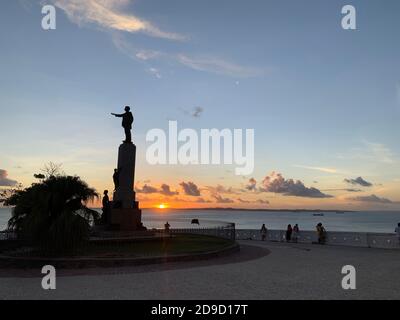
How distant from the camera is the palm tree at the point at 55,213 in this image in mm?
16406

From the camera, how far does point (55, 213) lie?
17.5 meters

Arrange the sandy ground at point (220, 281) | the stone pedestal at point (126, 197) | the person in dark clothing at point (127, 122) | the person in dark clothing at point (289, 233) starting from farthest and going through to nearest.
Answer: the person in dark clothing at point (289, 233) < the person in dark clothing at point (127, 122) < the stone pedestal at point (126, 197) < the sandy ground at point (220, 281)

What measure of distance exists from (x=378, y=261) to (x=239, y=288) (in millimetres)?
9404

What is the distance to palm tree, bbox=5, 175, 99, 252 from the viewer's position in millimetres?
16406

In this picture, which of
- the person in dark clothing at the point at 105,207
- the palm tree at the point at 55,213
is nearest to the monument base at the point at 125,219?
the person in dark clothing at the point at 105,207

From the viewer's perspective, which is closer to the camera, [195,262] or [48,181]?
[195,262]

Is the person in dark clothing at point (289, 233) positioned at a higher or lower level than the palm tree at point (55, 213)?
lower

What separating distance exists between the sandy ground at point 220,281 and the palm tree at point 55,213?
73.8 inches

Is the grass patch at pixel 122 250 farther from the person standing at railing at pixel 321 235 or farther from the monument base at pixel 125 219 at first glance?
the person standing at railing at pixel 321 235

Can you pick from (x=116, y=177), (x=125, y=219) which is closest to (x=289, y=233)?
(x=125, y=219)

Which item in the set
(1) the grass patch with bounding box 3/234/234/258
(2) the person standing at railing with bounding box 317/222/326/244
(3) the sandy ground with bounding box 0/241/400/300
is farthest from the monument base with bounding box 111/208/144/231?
(2) the person standing at railing with bounding box 317/222/326/244
